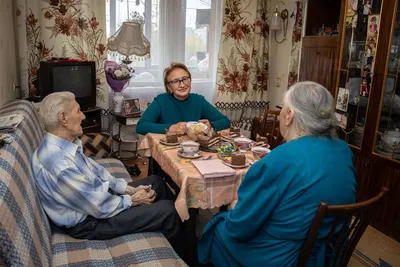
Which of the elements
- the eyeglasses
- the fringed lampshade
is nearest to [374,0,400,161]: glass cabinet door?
the eyeglasses

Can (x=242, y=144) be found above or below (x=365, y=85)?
below

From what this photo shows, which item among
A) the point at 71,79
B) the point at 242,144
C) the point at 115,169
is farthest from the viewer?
the point at 71,79

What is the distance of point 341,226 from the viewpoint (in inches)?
52.6

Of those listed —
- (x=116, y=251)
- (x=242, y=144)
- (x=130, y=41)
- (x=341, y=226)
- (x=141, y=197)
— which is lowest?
(x=116, y=251)

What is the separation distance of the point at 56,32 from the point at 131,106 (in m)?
1.00

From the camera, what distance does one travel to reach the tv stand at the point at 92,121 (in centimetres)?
345

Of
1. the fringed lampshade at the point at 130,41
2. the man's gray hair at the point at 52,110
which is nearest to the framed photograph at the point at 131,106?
the fringed lampshade at the point at 130,41

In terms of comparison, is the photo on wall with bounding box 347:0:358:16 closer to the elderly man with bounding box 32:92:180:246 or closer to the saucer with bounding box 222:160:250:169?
the saucer with bounding box 222:160:250:169

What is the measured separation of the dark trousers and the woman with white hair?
40 centimetres

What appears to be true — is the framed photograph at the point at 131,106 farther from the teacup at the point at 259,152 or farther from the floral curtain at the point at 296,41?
the teacup at the point at 259,152

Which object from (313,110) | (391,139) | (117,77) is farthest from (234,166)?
(117,77)

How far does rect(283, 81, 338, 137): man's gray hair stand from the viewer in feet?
4.23

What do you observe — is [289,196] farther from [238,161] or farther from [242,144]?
[242,144]

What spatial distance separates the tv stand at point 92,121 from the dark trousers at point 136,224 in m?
1.95
